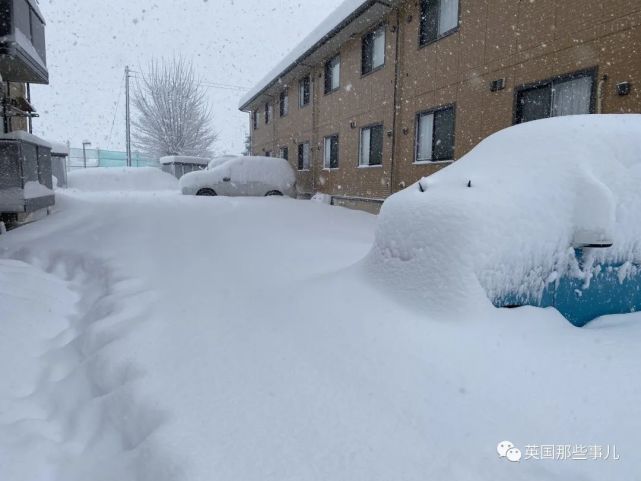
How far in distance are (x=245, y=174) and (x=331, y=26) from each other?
5.53 m

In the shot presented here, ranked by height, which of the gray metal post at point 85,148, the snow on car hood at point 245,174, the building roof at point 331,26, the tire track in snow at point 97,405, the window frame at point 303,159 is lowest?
the tire track in snow at point 97,405

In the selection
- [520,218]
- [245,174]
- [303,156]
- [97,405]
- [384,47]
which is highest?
[384,47]

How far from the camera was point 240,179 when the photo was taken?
14.8 metres

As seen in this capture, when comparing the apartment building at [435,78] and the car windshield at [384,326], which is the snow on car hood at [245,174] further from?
the car windshield at [384,326]

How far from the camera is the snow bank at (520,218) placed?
10.3ft

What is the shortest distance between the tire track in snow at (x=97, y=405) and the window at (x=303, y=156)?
46.1 ft

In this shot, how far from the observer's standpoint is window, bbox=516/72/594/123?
6621 millimetres

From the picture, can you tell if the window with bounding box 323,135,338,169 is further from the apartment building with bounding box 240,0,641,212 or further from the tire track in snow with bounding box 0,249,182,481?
the tire track in snow with bounding box 0,249,182,481

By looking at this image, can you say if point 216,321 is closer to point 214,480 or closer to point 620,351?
point 214,480

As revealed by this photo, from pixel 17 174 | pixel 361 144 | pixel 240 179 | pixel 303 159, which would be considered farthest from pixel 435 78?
pixel 303 159

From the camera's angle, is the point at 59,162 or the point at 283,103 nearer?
the point at 59,162

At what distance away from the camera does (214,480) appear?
6.23 ft

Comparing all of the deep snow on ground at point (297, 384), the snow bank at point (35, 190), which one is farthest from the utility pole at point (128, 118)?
the deep snow on ground at point (297, 384)

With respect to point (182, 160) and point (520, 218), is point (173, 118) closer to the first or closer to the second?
point (182, 160)
